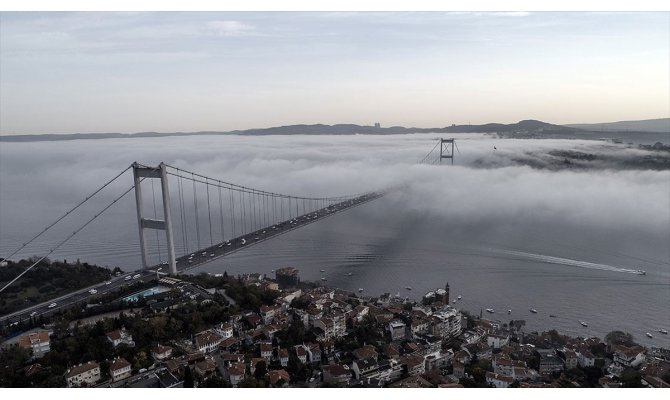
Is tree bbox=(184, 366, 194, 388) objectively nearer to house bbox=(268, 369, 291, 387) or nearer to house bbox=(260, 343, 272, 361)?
house bbox=(268, 369, 291, 387)

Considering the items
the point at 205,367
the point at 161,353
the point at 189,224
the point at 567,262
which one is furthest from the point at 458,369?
the point at 189,224

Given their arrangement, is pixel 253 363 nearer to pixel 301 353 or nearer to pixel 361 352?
pixel 301 353

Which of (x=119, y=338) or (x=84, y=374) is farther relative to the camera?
(x=119, y=338)

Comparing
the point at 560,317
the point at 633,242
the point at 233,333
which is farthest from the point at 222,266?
the point at 633,242

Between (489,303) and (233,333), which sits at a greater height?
(233,333)

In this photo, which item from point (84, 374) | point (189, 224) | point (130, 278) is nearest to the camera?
point (84, 374)

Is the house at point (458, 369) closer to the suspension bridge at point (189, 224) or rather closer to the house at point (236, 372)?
the house at point (236, 372)

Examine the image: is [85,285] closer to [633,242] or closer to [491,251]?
[491,251]
